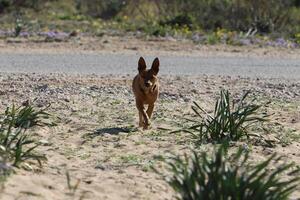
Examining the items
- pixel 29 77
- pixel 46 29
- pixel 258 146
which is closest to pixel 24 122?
pixel 258 146

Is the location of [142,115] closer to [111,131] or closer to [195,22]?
[111,131]

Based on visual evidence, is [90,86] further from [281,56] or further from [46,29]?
[46,29]

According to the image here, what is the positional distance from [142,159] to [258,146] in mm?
1479

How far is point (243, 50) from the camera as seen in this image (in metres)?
18.9

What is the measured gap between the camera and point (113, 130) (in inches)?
355

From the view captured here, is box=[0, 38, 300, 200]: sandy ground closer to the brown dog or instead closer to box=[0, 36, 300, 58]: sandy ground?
the brown dog

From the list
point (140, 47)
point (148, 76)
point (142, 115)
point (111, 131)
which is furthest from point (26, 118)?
point (140, 47)

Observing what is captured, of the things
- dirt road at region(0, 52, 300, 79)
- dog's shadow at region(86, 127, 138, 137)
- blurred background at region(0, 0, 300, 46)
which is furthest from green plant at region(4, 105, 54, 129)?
blurred background at region(0, 0, 300, 46)

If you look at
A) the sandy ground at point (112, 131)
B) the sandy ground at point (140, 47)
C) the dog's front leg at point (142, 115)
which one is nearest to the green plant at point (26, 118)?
the sandy ground at point (112, 131)

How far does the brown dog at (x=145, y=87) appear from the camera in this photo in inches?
338

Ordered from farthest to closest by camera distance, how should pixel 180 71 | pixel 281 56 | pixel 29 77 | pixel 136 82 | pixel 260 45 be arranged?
pixel 260 45, pixel 281 56, pixel 180 71, pixel 29 77, pixel 136 82

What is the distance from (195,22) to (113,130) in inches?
590

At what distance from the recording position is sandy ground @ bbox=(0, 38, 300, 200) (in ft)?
20.7

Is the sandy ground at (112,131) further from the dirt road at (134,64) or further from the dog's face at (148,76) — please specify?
the dirt road at (134,64)
